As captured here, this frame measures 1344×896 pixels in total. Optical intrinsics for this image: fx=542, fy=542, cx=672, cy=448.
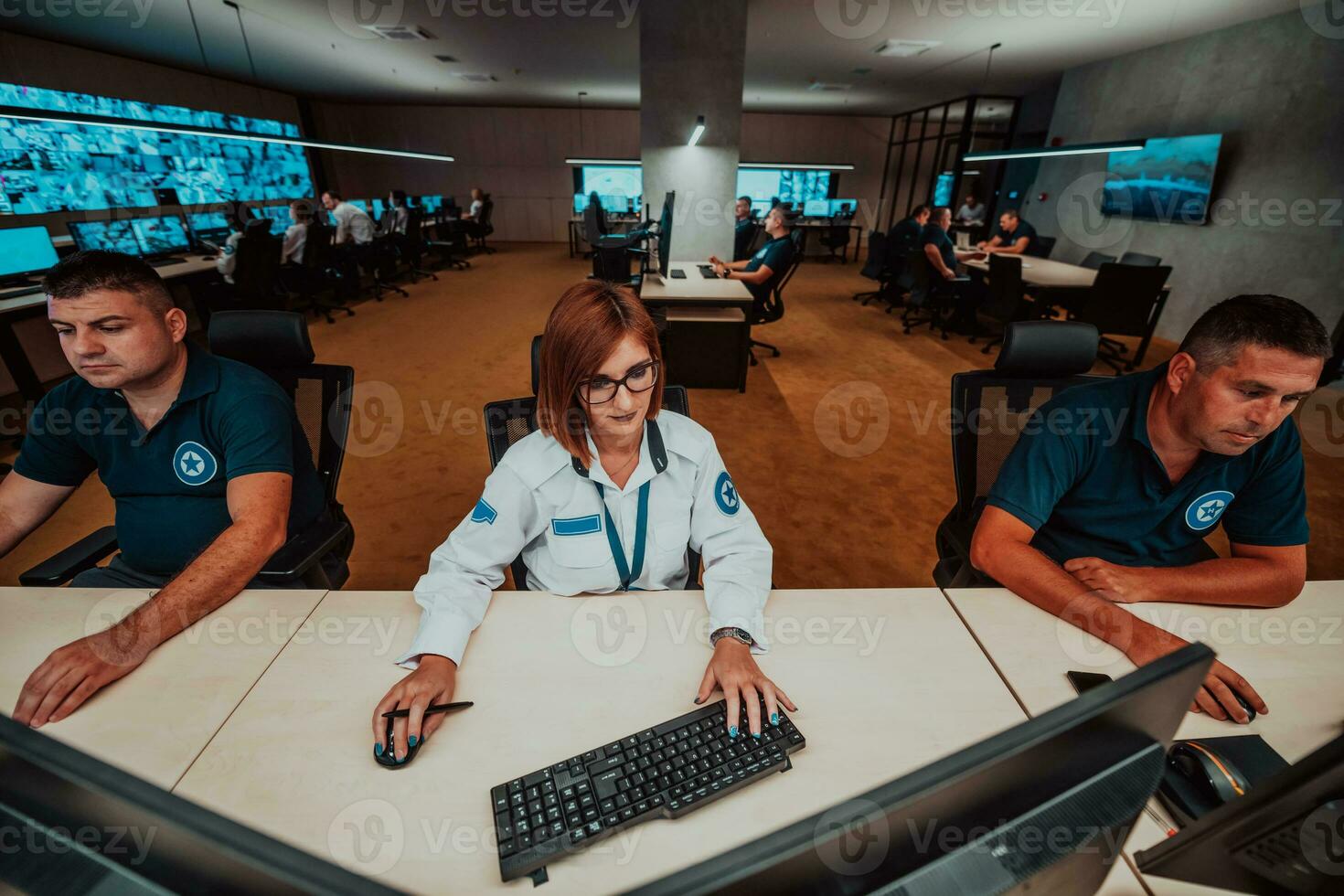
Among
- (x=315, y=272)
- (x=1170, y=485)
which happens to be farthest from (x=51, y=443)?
(x=315, y=272)

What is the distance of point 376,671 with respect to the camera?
1005 millimetres

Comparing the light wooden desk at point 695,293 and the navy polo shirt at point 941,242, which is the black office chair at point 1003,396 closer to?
the light wooden desk at point 695,293

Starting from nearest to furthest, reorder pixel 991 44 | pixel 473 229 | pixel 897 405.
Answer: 1. pixel 897 405
2. pixel 991 44
3. pixel 473 229

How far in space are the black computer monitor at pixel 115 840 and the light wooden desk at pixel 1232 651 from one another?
1.03 m

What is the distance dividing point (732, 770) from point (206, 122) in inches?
444

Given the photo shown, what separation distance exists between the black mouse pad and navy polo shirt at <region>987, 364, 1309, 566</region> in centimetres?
52

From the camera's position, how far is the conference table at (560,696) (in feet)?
2.49

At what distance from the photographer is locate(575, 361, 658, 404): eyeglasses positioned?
1107 mm

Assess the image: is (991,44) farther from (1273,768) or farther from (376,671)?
(376,671)

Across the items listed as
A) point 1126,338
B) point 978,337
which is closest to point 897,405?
point 978,337

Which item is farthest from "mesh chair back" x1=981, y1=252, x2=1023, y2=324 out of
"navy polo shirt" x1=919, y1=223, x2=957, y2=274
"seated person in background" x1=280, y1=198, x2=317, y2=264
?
"seated person in background" x1=280, y1=198, x2=317, y2=264

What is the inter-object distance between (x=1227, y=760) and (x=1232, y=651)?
41 centimetres

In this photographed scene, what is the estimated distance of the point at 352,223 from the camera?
7492 millimetres

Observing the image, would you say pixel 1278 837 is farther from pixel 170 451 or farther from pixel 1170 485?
pixel 170 451
